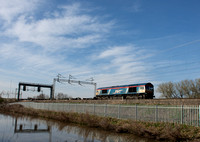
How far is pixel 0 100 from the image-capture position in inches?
2196

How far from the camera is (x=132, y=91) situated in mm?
37156

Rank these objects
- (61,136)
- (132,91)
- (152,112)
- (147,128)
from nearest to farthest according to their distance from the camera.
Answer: (61,136)
(147,128)
(152,112)
(132,91)

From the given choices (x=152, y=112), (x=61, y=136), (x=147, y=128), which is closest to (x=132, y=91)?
(x=152, y=112)

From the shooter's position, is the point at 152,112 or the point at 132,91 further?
the point at 132,91

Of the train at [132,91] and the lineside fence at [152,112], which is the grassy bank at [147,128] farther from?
the train at [132,91]

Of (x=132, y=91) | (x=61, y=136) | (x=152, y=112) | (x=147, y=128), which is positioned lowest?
(x=61, y=136)

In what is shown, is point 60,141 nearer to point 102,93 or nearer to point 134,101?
point 134,101

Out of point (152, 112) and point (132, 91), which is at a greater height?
point (132, 91)

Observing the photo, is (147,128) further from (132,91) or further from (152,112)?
(132,91)

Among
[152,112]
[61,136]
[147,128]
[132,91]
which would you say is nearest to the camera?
[61,136]

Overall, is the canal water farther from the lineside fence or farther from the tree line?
the tree line

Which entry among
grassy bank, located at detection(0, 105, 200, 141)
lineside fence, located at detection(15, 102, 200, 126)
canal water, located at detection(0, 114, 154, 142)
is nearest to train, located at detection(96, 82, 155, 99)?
lineside fence, located at detection(15, 102, 200, 126)

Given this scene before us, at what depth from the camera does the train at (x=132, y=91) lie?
116 feet

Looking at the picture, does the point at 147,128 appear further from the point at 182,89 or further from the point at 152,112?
the point at 182,89
